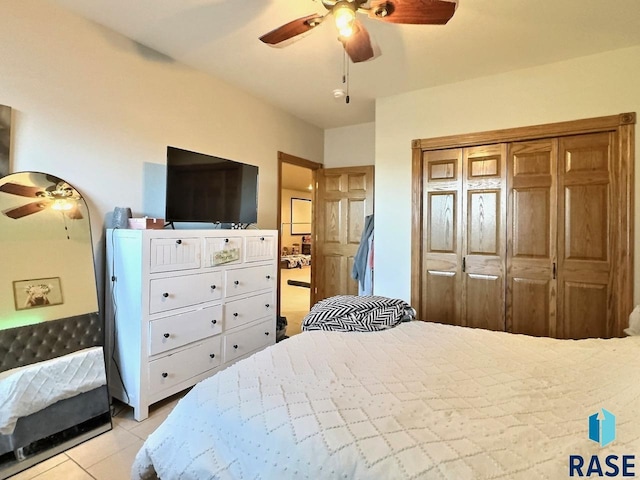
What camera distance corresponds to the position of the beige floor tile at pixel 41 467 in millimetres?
1653

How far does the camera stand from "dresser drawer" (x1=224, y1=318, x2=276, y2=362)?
265 cm

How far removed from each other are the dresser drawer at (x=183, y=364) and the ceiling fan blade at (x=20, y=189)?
3.97 ft

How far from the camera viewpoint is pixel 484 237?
9.78 ft

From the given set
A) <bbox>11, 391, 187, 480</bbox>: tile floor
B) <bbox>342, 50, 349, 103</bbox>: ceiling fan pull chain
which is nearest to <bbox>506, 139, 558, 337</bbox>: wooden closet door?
<bbox>342, 50, 349, 103</bbox>: ceiling fan pull chain

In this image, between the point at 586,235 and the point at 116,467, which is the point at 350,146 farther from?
the point at 116,467

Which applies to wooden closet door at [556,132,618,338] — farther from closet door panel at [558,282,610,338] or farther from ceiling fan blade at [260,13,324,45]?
ceiling fan blade at [260,13,324,45]

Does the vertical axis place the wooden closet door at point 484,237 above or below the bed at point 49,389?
above

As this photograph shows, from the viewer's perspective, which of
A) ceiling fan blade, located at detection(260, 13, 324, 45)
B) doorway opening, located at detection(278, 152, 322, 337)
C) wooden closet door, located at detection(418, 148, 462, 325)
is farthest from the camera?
doorway opening, located at detection(278, 152, 322, 337)

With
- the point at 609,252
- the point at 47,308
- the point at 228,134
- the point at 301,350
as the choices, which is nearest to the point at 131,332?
the point at 47,308

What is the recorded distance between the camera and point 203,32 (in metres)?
2.29

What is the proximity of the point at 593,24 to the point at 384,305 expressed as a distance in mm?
2207

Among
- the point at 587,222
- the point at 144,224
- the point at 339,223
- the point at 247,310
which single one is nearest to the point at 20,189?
the point at 144,224

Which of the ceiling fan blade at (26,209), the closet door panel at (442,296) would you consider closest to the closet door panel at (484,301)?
the closet door panel at (442,296)

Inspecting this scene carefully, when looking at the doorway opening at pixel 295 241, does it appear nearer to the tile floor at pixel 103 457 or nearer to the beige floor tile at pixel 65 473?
the tile floor at pixel 103 457
